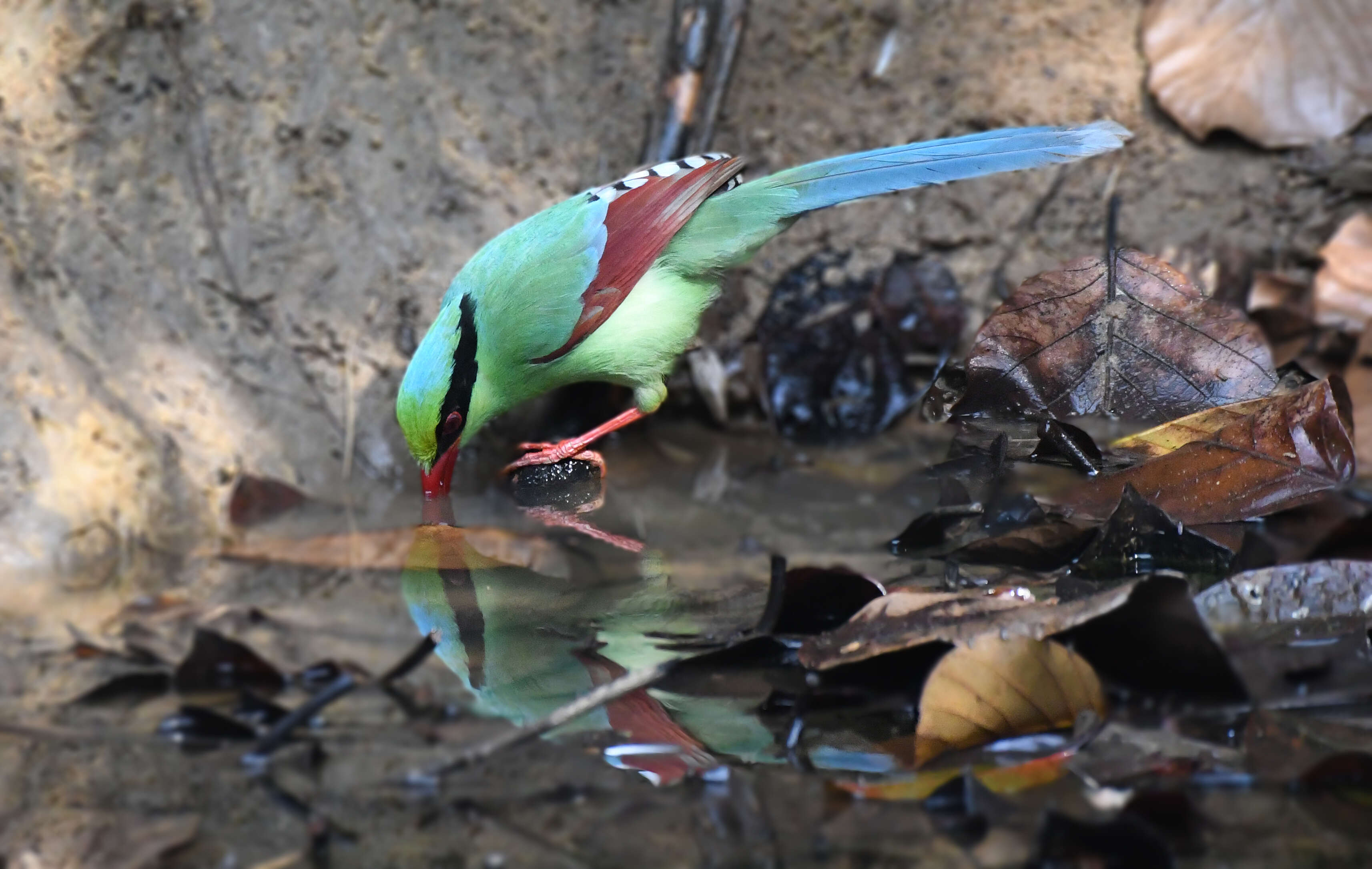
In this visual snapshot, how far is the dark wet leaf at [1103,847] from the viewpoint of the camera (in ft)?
4.89

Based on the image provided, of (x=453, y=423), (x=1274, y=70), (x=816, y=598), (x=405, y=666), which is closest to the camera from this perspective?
(x=405, y=666)

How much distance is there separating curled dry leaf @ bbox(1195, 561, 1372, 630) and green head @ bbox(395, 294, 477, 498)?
2231 millimetres

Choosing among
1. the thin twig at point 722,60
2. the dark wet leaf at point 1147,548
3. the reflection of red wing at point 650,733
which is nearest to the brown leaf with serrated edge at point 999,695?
the reflection of red wing at point 650,733

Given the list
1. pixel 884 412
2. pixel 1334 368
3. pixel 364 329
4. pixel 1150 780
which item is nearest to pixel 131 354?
pixel 364 329

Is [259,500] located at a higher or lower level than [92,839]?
lower

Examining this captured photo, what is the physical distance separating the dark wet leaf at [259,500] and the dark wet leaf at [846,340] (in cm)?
189

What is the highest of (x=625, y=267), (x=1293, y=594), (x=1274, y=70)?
(x=1274, y=70)

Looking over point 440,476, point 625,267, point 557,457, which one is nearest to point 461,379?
point 440,476

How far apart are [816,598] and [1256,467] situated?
48.8 inches

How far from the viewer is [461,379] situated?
11.6 feet

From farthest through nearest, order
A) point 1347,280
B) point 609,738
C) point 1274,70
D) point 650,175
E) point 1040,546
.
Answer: point 1274,70 → point 1347,280 → point 650,175 → point 1040,546 → point 609,738

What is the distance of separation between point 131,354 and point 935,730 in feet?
11.0

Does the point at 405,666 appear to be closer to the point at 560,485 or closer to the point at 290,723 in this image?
the point at 290,723

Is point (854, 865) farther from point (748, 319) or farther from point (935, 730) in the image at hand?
point (748, 319)
